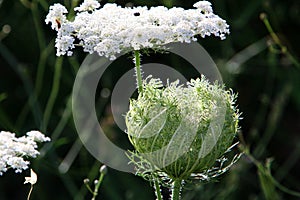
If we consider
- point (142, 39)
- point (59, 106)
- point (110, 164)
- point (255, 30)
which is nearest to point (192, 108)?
point (142, 39)

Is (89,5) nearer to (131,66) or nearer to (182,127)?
(182,127)

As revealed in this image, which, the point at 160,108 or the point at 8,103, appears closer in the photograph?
the point at 160,108

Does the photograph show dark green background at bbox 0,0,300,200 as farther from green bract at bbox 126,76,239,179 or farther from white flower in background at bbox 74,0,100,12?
green bract at bbox 126,76,239,179

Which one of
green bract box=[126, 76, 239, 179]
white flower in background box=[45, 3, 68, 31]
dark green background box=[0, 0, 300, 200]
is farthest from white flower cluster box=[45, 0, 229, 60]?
dark green background box=[0, 0, 300, 200]

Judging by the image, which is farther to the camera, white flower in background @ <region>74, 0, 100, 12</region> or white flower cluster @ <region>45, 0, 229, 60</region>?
white flower in background @ <region>74, 0, 100, 12</region>

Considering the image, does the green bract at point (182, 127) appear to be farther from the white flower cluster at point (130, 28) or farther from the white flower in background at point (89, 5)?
the white flower in background at point (89, 5)

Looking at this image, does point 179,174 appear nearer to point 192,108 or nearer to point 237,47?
point 192,108

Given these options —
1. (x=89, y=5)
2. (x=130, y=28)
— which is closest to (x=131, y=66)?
(x=89, y=5)
